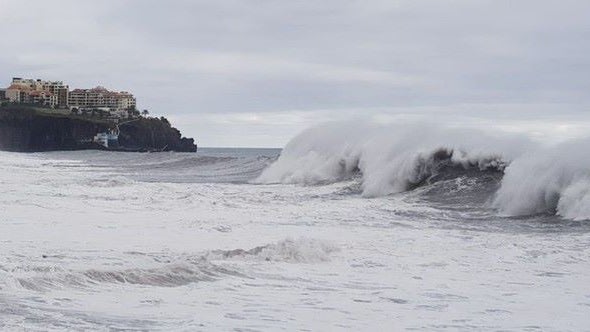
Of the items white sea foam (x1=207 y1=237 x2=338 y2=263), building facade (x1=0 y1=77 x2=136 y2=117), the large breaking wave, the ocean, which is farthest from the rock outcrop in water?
white sea foam (x1=207 y1=237 x2=338 y2=263)

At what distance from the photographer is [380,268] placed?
8883mm

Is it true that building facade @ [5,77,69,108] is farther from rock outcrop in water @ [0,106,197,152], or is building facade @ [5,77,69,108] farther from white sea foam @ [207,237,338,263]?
white sea foam @ [207,237,338,263]

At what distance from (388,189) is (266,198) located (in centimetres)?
444

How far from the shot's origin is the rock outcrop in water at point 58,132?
342ft

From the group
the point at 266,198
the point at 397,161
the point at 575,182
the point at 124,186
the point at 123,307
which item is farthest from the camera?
the point at 397,161

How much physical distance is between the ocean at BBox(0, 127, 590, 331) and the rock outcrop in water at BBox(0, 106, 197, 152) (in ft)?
287

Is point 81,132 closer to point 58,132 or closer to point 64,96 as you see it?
point 58,132

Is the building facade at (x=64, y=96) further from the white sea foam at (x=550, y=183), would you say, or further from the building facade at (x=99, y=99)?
the white sea foam at (x=550, y=183)

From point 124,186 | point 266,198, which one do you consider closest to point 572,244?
point 266,198

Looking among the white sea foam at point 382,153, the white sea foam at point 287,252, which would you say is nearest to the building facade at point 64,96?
the white sea foam at point 382,153

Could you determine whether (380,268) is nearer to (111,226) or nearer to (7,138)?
(111,226)

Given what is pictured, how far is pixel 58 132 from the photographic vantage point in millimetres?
105750

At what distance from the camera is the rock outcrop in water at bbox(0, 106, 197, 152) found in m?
104

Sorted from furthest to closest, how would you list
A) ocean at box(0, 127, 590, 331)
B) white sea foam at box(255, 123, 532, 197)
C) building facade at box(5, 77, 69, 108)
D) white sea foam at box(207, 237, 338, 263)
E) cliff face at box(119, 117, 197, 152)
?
building facade at box(5, 77, 69, 108), cliff face at box(119, 117, 197, 152), white sea foam at box(255, 123, 532, 197), white sea foam at box(207, 237, 338, 263), ocean at box(0, 127, 590, 331)
